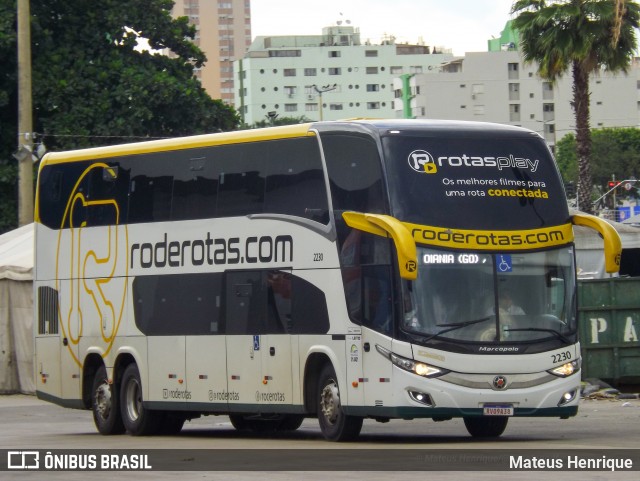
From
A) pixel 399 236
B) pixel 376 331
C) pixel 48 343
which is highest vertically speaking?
pixel 399 236

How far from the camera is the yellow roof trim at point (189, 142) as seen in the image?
18469 millimetres

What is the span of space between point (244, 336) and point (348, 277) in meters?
2.30

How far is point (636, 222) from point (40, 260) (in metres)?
29.9

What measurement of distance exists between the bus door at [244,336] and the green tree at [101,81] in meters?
19.3

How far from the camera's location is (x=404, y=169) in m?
16.9

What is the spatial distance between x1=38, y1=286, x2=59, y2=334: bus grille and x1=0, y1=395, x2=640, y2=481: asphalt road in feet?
5.17

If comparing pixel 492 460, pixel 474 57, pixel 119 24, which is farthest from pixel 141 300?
pixel 474 57

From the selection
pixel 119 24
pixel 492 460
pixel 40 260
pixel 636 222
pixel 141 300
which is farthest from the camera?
pixel 636 222

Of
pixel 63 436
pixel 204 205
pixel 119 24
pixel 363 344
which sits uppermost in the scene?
pixel 119 24

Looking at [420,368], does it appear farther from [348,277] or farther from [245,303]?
[245,303]

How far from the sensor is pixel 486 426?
59.8ft

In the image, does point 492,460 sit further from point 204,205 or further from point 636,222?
point 636,222

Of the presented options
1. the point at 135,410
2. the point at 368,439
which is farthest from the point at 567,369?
the point at 135,410

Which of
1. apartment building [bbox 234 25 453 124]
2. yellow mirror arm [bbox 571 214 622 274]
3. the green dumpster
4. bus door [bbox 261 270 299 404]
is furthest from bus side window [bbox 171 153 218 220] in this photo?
apartment building [bbox 234 25 453 124]
